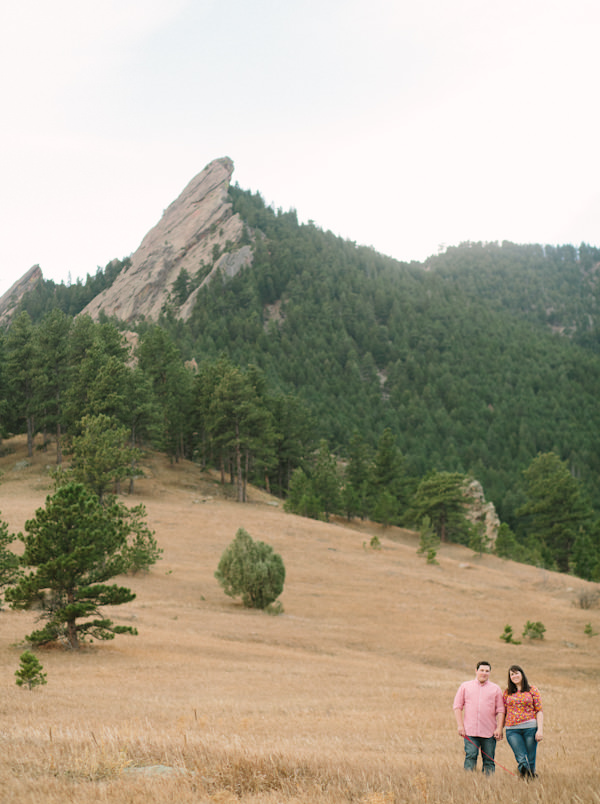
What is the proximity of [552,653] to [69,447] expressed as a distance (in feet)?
130

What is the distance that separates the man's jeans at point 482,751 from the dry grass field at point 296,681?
330 millimetres

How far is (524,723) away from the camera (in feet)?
22.1

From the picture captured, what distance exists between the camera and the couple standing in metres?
6.72

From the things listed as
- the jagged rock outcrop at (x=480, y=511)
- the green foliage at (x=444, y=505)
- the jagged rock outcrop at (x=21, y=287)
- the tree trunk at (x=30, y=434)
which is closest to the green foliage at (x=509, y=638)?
the green foliage at (x=444, y=505)

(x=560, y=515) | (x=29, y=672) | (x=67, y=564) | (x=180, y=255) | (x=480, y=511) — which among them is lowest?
(x=29, y=672)

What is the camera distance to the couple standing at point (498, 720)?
265 inches

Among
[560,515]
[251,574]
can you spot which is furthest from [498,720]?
[560,515]

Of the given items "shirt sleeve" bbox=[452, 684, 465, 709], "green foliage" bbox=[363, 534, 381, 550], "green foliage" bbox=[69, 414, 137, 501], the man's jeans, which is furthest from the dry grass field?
"green foliage" bbox=[69, 414, 137, 501]

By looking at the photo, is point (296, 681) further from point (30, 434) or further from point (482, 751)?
point (30, 434)

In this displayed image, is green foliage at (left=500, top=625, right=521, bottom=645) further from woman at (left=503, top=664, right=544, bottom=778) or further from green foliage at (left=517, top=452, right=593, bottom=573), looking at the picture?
green foliage at (left=517, top=452, right=593, bottom=573)

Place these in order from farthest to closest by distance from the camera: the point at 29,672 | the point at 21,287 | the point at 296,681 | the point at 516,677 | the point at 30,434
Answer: the point at 21,287 < the point at 30,434 < the point at 296,681 < the point at 29,672 < the point at 516,677

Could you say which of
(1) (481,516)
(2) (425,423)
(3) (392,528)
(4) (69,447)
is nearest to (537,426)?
(2) (425,423)

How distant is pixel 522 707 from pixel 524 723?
0.55 ft

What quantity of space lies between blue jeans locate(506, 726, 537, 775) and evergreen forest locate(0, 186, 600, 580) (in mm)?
41774
